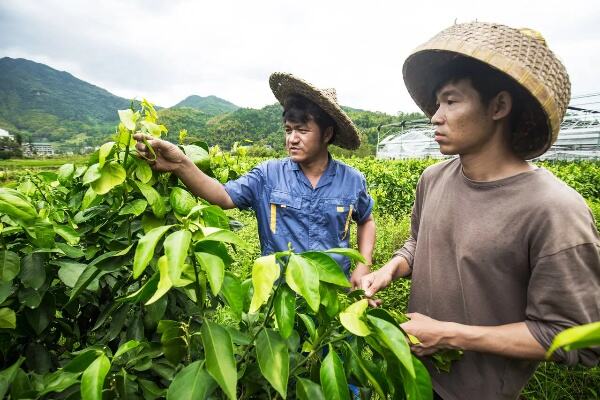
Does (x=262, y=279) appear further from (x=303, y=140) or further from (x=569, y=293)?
(x=303, y=140)

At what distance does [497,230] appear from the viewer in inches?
45.1

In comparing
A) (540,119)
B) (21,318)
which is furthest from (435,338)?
(21,318)

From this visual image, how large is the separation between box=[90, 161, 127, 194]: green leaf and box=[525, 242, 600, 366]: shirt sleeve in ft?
3.86

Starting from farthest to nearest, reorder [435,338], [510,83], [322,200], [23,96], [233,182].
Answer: [23,96] < [322,200] < [233,182] < [510,83] < [435,338]

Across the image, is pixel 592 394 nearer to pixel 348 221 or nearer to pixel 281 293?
pixel 348 221

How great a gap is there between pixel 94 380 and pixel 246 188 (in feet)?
4.51

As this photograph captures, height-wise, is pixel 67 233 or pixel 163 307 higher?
pixel 67 233

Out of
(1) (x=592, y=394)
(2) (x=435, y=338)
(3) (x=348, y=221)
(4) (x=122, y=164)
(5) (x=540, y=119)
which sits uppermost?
(5) (x=540, y=119)

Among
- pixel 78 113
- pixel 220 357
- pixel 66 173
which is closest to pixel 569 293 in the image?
pixel 220 357

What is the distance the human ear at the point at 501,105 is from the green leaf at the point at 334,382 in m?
1.00

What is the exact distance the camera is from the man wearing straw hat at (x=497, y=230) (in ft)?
3.28

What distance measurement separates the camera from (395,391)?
31.1 inches

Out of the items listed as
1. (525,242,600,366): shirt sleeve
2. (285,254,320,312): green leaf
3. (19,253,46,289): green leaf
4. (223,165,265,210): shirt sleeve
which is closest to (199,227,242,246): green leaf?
(285,254,320,312): green leaf

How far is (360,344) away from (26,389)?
0.74 m
